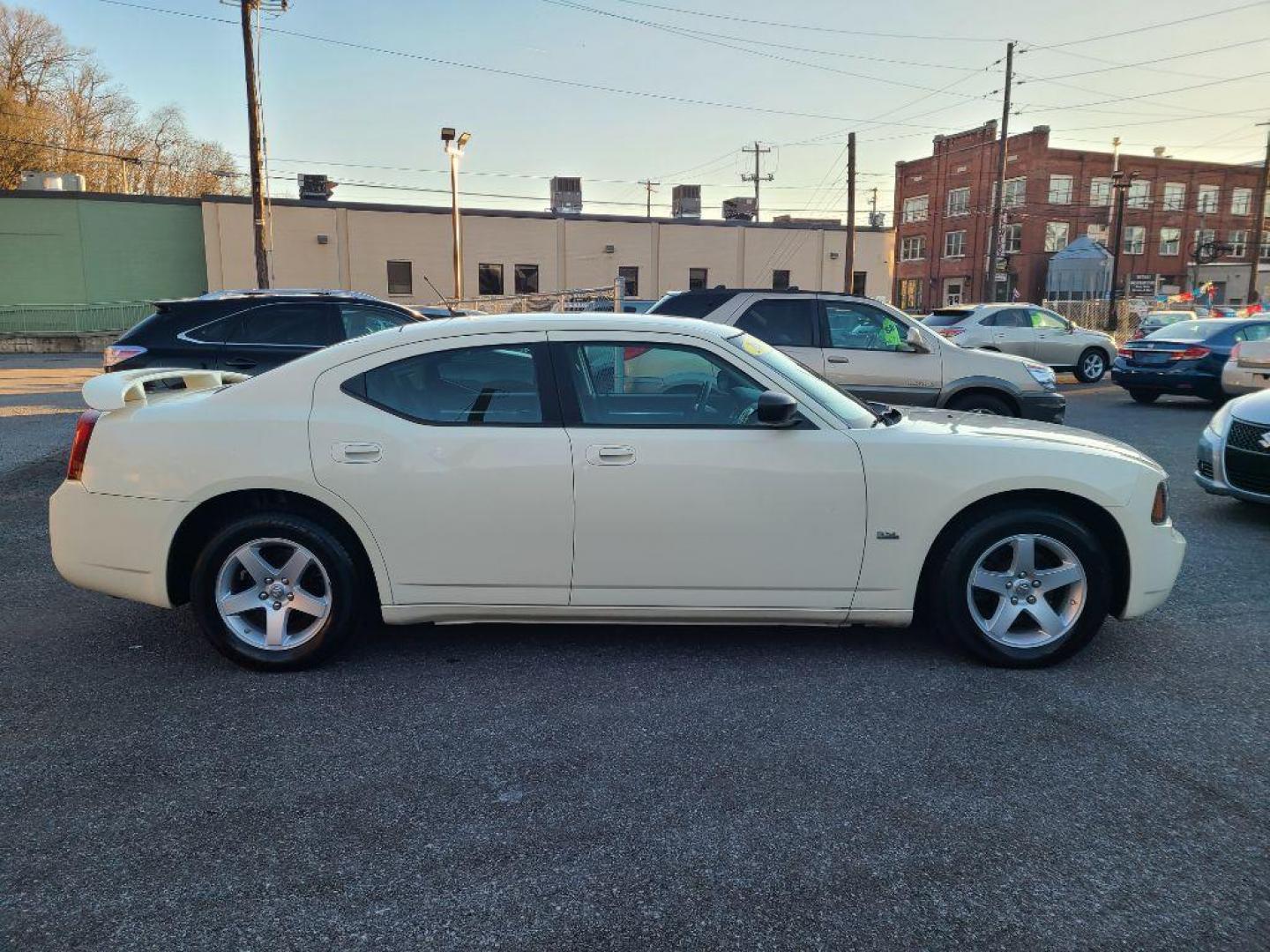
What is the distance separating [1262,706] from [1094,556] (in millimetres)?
865

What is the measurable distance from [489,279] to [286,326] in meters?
29.8

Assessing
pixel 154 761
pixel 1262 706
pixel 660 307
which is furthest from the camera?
pixel 660 307

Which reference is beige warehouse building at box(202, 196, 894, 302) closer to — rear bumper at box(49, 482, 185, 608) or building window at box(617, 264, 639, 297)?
building window at box(617, 264, 639, 297)

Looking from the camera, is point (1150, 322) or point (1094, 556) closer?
point (1094, 556)

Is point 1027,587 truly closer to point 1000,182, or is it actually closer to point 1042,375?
point 1042,375

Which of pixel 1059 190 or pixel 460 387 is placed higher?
pixel 1059 190

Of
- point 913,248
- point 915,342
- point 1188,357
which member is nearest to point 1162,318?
point 1188,357

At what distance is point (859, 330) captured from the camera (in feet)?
30.4

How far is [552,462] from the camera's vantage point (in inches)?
153

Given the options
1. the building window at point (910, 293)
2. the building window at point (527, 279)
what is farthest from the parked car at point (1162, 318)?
the building window at point (910, 293)

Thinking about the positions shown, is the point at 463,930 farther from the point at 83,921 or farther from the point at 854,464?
the point at 854,464

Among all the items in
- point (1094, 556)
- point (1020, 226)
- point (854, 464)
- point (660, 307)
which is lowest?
point (1094, 556)

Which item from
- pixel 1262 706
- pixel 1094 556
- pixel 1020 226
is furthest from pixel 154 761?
pixel 1020 226

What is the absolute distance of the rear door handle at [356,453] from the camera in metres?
3.91
